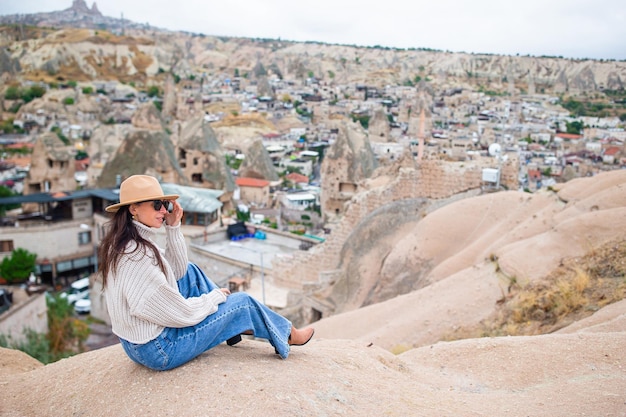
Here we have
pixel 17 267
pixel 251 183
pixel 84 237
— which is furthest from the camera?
pixel 251 183

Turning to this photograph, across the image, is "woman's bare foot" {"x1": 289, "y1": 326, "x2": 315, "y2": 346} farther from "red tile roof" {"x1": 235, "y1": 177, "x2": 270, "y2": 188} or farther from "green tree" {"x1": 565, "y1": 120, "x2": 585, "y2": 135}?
"green tree" {"x1": 565, "y1": 120, "x2": 585, "y2": 135}

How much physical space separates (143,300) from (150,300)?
39 mm

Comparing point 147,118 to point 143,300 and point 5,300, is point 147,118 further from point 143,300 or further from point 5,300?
point 143,300

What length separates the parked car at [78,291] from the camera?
790 inches

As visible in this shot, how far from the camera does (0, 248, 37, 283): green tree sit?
19016 millimetres

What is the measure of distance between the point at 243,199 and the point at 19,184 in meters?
14.7

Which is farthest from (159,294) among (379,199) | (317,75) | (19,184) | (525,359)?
(317,75)

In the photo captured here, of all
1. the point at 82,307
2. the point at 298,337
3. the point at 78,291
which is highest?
the point at 298,337

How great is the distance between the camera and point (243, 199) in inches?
1220

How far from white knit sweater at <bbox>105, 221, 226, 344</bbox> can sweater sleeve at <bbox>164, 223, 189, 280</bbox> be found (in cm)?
29

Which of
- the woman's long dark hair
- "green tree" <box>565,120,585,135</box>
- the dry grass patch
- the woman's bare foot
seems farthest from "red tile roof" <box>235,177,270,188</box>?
the woman's long dark hair

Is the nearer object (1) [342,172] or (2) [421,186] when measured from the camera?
(2) [421,186]

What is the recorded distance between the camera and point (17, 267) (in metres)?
19.2

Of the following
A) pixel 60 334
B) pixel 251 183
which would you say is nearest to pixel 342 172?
pixel 251 183
